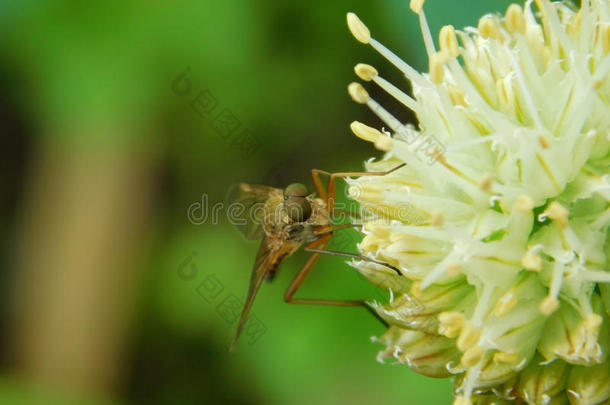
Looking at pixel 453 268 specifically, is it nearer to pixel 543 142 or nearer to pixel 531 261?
pixel 531 261

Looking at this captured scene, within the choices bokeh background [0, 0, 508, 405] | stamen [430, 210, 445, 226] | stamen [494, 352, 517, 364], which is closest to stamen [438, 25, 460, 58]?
stamen [430, 210, 445, 226]

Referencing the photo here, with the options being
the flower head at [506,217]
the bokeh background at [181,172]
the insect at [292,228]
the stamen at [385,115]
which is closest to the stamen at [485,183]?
the flower head at [506,217]

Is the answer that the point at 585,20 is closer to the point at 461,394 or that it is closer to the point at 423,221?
the point at 423,221

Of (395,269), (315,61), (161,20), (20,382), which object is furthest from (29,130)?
(395,269)

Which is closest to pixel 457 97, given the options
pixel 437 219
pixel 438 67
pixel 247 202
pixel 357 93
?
pixel 438 67

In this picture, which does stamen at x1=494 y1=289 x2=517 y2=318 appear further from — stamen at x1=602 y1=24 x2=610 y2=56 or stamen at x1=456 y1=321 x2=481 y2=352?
stamen at x1=602 y1=24 x2=610 y2=56
